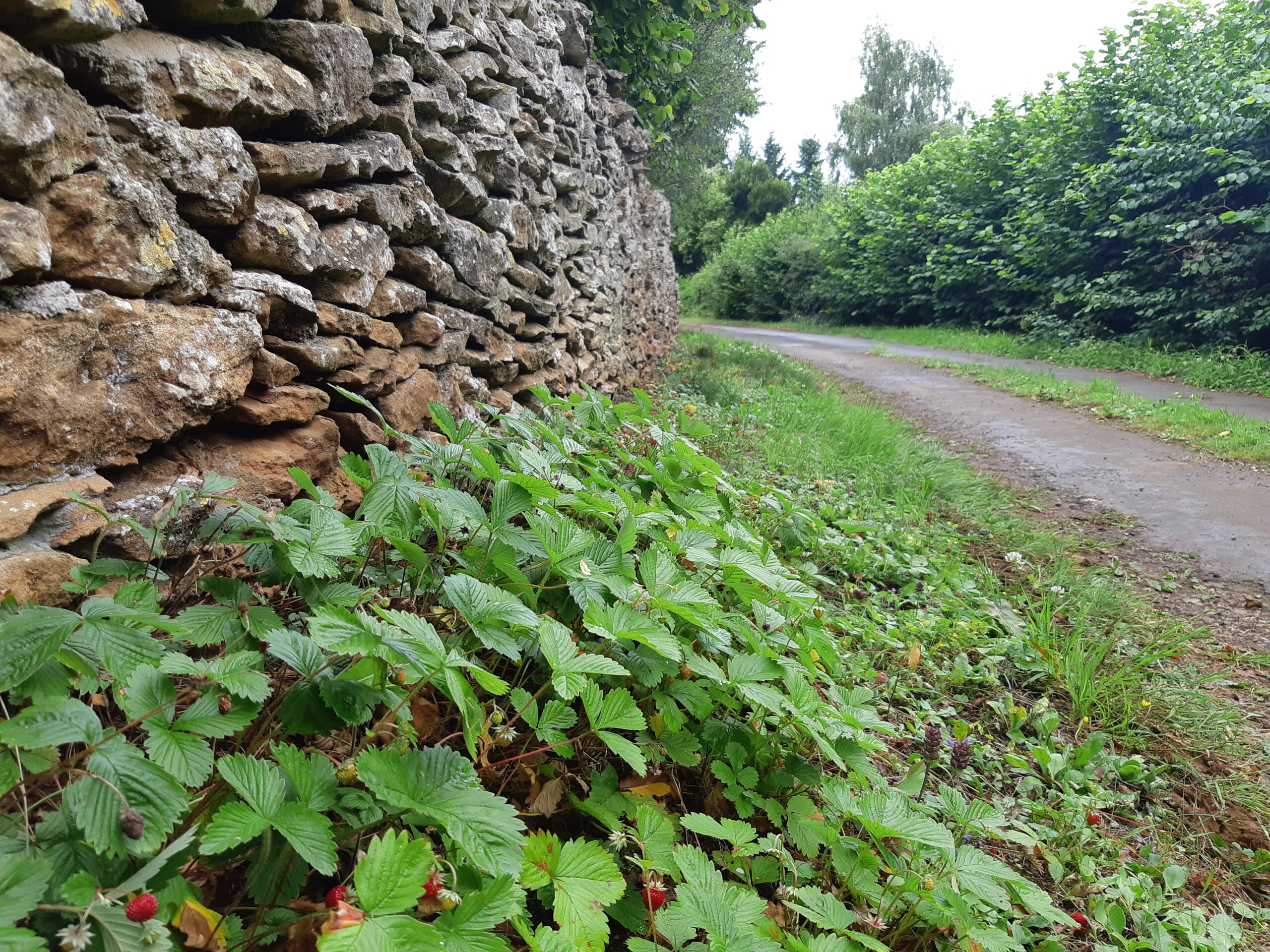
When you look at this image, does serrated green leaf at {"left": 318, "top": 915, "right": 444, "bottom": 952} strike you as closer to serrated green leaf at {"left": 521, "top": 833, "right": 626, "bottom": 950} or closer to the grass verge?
serrated green leaf at {"left": 521, "top": 833, "right": 626, "bottom": 950}

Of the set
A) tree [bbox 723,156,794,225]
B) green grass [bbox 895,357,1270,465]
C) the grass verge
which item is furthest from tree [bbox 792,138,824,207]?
the grass verge

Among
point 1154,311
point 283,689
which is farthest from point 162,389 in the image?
point 1154,311

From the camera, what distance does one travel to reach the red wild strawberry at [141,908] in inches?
28.3

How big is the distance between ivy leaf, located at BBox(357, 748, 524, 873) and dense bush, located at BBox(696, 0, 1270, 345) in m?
11.5

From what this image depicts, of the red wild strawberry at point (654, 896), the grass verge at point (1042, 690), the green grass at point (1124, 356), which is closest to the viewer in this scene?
the red wild strawberry at point (654, 896)

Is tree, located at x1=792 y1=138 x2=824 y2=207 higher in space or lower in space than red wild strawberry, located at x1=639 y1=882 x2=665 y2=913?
higher

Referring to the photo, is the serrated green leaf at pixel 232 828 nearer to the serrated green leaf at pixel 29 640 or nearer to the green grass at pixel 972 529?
the serrated green leaf at pixel 29 640

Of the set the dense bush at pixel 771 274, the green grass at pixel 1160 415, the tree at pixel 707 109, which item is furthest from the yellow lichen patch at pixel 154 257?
the dense bush at pixel 771 274

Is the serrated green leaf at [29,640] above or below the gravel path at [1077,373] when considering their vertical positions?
above

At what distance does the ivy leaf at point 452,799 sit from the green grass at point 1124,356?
1012cm

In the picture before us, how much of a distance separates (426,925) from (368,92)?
2.22 m

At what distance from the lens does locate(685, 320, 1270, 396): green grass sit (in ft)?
27.0

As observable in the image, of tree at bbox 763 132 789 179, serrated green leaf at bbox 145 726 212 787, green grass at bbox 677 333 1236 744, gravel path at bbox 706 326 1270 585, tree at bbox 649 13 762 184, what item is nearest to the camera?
serrated green leaf at bbox 145 726 212 787

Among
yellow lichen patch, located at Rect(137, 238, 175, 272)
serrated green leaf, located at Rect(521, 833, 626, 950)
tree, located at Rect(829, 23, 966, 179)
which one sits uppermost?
tree, located at Rect(829, 23, 966, 179)
